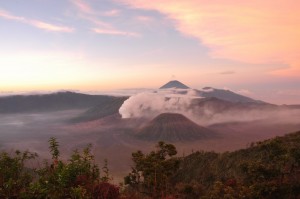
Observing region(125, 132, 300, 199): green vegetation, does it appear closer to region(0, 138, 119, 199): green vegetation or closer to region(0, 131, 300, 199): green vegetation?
region(0, 131, 300, 199): green vegetation

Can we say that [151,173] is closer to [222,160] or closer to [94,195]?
[94,195]

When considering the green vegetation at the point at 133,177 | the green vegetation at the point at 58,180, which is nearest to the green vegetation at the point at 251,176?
the green vegetation at the point at 133,177

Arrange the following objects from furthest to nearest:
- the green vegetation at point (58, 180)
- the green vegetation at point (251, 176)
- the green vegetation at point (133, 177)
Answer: the green vegetation at point (251, 176), the green vegetation at point (133, 177), the green vegetation at point (58, 180)

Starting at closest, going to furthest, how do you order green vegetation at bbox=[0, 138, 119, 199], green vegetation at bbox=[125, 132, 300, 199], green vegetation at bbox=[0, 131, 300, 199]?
1. green vegetation at bbox=[0, 138, 119, 199]
2. green vegetation at bbox=[0, 131, 300, 199]
3. green vegetation at bbox=[125, 132, 300, 199]

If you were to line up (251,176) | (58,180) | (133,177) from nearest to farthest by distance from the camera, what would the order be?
(58,180) < (251,176) < (133,177)

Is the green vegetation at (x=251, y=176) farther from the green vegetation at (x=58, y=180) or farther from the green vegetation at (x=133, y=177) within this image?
the green vegetation at (x=58, y=180)

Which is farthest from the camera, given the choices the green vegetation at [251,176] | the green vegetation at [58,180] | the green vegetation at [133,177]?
the green vegetation at [251,176]

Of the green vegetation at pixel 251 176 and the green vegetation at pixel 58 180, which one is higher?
the green vegetation at pixel 58 180

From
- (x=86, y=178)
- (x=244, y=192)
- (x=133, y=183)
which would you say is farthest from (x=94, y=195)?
(x=133, y=183)

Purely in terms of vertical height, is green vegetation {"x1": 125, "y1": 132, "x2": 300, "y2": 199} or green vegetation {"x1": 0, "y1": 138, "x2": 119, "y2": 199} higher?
green vegetation {"x1": 0, "y1": 138, "x2": 119, "y2": 199}

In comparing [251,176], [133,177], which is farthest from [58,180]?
[133,177]

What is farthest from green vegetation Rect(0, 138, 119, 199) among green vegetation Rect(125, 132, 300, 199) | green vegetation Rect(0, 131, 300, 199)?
green vegetation Rect(125, 132, 300, 199)

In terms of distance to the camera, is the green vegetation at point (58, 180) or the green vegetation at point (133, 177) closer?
the green vegetation at point (58, 180)

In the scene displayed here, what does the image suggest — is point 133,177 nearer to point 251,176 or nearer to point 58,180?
point 251,176
